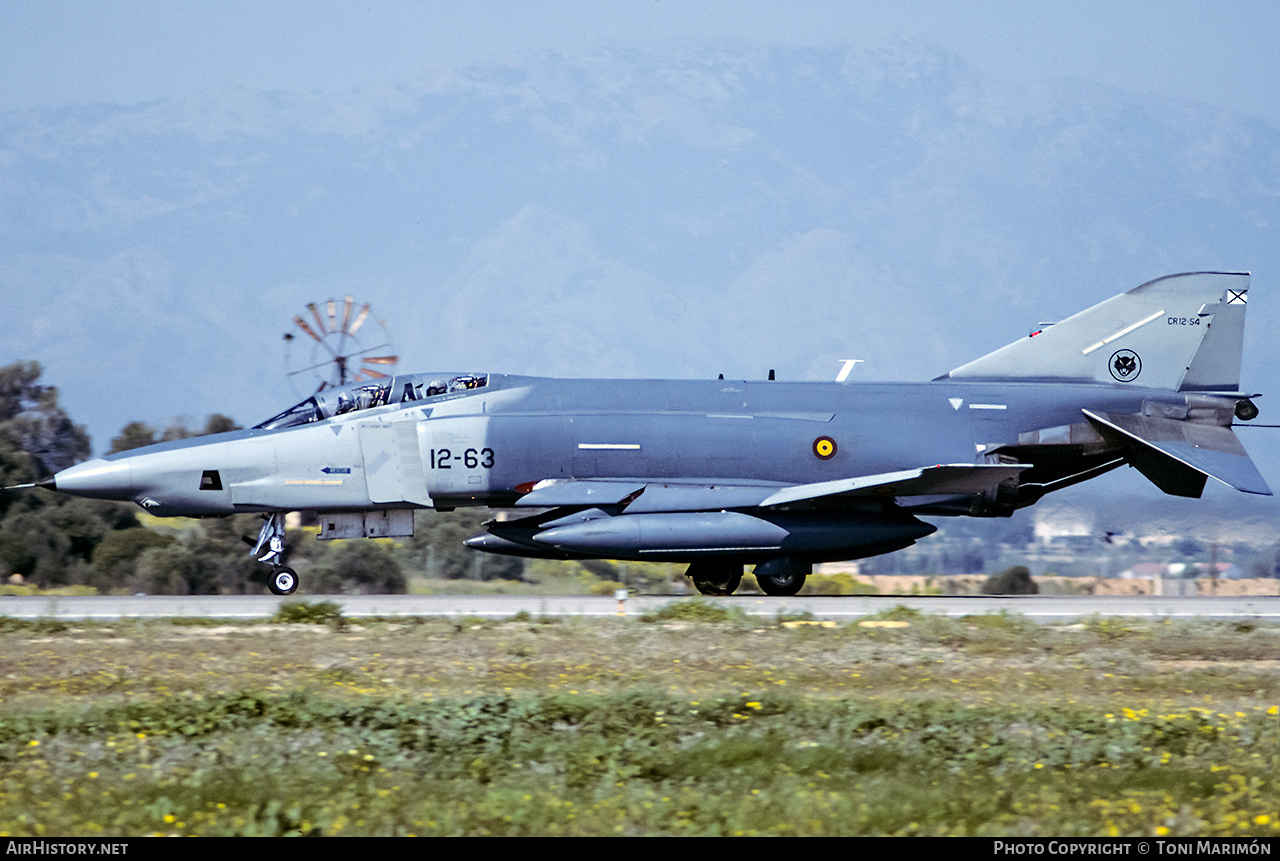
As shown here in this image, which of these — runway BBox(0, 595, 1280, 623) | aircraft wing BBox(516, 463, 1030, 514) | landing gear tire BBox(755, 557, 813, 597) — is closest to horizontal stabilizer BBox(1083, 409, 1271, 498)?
runway BBox(0, 595, 1280, 623)

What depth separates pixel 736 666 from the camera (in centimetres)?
1111

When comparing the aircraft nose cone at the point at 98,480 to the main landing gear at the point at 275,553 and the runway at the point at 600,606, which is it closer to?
the runway at the point at 600,606

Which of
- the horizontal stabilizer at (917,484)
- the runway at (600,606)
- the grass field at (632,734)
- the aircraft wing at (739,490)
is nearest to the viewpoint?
the grass field at (632,734)

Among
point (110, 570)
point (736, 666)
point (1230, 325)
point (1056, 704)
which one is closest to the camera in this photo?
point (1056, 704)

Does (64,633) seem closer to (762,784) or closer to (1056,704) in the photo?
(762,784)

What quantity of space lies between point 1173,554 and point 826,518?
13313mm

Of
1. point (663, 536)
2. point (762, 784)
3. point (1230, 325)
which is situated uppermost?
point (1230, 325)

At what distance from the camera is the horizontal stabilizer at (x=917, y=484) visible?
17250 millimetres

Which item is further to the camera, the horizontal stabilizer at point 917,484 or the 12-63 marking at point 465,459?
the 12-63 marking at point 465,459

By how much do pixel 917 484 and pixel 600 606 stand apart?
4.82 m

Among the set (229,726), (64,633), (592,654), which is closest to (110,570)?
(64,633)

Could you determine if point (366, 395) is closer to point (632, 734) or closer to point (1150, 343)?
point (632, 734)

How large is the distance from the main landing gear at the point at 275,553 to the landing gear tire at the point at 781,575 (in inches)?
263

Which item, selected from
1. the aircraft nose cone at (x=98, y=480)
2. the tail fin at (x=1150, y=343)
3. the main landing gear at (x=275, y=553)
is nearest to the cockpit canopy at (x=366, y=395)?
the main landing gear at (x=275, y=553)
